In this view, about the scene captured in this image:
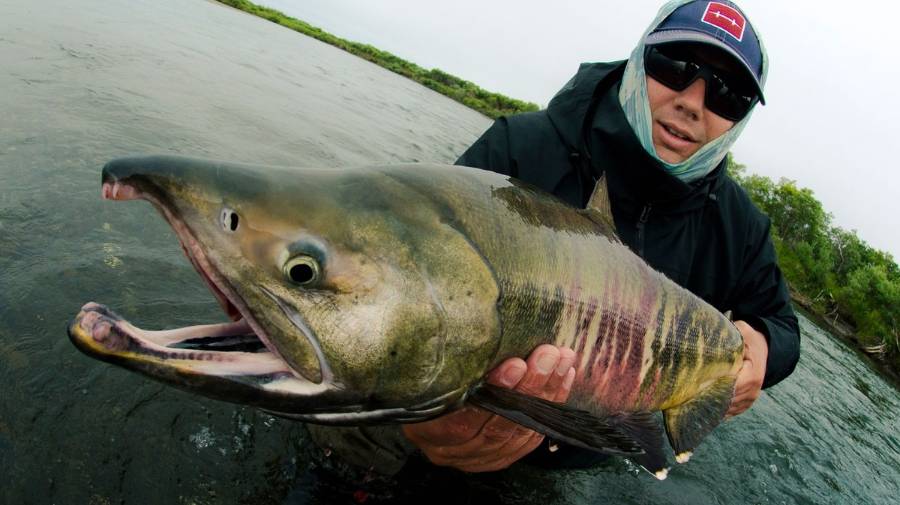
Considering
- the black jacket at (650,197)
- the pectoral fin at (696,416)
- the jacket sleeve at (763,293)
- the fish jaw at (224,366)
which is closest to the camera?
the fish jaw at (224,366)

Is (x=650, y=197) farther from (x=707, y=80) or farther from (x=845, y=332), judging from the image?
(x=845, y=332)

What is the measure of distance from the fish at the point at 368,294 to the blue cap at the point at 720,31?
184 cm

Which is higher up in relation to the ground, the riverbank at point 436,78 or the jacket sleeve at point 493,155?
the jacket sleeve at point 493,155

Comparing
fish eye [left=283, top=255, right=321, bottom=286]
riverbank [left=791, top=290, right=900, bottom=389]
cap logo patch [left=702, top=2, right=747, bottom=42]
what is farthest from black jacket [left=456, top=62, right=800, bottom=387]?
riverbank [left=791, top=290, right=900, bottom=389]

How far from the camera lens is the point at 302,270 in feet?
5.20

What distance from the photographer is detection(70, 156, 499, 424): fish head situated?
1544 millimetres

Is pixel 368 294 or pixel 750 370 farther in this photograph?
pixel 750 370

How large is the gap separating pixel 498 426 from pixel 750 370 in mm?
1884

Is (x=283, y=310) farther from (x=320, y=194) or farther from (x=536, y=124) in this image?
(x=536, y=124)

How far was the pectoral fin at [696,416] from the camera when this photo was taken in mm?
2996

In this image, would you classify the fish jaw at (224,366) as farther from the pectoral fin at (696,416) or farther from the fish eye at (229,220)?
the pectoral fin at (696,416)

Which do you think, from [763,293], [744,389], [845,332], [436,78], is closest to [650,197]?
[763,293]

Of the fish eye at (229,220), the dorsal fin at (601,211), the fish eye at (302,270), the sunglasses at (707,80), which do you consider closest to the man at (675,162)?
Result: the sunglasses at (707,80)

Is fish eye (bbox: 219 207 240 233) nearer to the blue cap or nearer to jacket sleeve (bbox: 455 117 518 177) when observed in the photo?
jacket sleeve (bbox: 455 117 518 177)
